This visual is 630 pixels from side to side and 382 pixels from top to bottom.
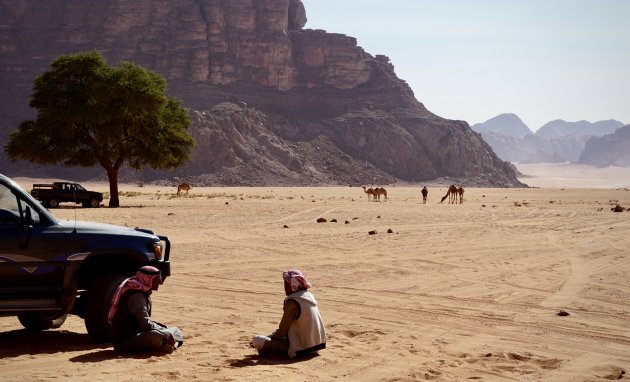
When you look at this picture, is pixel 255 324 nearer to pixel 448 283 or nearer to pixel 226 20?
pixel 448 283

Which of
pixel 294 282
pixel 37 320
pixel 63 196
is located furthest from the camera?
pixel 63 196

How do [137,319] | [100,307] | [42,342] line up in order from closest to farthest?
[137,319] < [100,307] < [42,342]

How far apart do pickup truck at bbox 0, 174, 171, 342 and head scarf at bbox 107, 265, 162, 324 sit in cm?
54

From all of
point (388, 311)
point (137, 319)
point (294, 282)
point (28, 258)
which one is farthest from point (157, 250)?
point (388, 311)

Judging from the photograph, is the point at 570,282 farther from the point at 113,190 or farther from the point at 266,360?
the point at 113,190

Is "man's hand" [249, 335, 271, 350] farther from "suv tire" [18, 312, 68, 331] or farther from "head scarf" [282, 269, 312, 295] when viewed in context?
"suv tire" [18, 312, 68, 331]

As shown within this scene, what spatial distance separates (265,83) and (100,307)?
574ft

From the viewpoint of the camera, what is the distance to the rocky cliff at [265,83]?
160 metres

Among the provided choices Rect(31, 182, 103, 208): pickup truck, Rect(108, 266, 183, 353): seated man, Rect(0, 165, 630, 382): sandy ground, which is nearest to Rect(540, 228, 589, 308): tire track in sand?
Rect(0, 165, 630, 382): sandy ground

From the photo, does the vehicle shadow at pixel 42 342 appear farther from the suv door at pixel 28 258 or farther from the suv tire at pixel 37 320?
the suv door at pixel 28 258

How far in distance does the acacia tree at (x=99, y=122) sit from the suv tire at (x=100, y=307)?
3754 centimetres

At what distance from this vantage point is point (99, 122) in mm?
46938

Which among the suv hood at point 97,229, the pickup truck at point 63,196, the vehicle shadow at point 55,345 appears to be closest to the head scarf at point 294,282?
the vehicle shadow at point 55,345

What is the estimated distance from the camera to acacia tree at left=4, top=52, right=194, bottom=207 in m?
47.5
